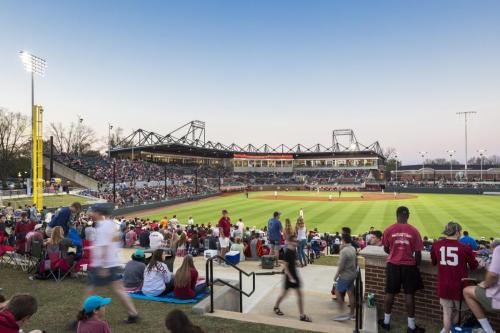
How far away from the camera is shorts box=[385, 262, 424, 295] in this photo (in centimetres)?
593

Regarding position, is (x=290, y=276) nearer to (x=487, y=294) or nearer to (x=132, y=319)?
(x=132, y=319)

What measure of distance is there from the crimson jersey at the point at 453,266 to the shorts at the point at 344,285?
74.2 inches

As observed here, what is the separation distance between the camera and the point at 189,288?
7.21 metres

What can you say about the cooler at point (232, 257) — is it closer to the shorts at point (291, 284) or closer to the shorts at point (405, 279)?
the shorts at point (291, 284)

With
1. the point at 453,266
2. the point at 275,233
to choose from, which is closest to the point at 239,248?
the point at 275,233

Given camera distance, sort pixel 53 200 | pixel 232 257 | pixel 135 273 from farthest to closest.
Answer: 1. pixel 53 200
2. pixel 232 257
3. pixel 135 273

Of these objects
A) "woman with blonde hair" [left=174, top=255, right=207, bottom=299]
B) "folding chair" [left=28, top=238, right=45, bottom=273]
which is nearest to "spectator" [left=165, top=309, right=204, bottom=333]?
"woman with blonde hair" [left=174, top=255, right=207, bottom=299]

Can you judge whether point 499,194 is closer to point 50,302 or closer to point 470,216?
point 470,216

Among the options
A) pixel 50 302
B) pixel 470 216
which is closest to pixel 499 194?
pixel 470 216

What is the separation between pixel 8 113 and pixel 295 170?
82.9 meters

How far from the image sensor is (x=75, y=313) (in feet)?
20.8

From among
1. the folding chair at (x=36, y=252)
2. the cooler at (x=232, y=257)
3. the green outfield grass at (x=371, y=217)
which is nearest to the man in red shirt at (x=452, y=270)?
the cooler at (x=232, y=257)

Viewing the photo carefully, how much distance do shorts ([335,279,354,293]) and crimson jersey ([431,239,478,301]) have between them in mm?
1885

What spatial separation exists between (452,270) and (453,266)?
6 centimetres
